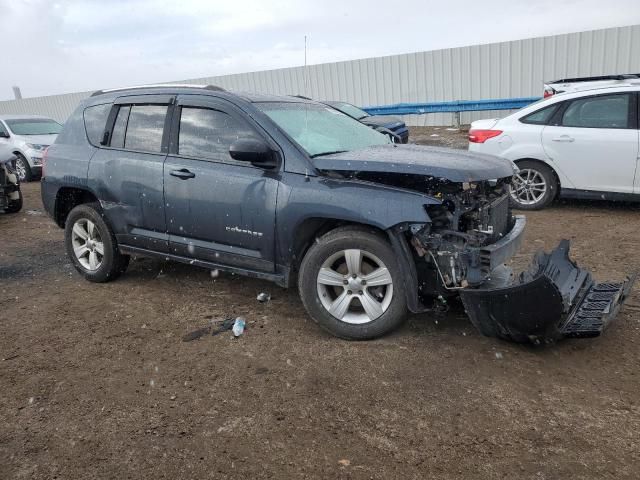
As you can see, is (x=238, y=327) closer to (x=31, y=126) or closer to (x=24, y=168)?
(x=24, y=168)

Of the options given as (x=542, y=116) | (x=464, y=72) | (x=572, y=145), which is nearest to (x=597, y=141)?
(x=572, y=145)

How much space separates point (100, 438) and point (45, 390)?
771mm

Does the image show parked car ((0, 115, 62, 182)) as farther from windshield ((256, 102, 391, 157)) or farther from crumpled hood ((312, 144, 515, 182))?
crumpled hood ((312, 144, 515, 182))

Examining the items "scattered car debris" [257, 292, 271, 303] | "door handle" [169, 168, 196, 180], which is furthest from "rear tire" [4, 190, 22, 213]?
"scattered car debris" [257, 292, 271, 303]

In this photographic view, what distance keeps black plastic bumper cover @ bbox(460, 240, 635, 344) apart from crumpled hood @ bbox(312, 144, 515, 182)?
0.76 meters

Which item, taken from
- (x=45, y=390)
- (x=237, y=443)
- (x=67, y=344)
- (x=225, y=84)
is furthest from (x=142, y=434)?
(x=225, y=84)

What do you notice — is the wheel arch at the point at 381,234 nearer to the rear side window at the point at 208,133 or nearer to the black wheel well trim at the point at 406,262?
the black wheel well trim at the point at 406,262

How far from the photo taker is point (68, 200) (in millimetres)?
5379

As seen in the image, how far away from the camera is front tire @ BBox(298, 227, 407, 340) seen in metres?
3.57

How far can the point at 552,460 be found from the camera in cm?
244

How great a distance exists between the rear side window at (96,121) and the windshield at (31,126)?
9.34 metres

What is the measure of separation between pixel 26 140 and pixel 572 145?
1218 centimetres

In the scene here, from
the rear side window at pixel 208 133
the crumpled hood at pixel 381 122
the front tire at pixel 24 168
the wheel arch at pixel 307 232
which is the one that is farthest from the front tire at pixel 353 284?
the front tire at pixel 24 168

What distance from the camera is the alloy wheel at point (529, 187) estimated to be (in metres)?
7.32
